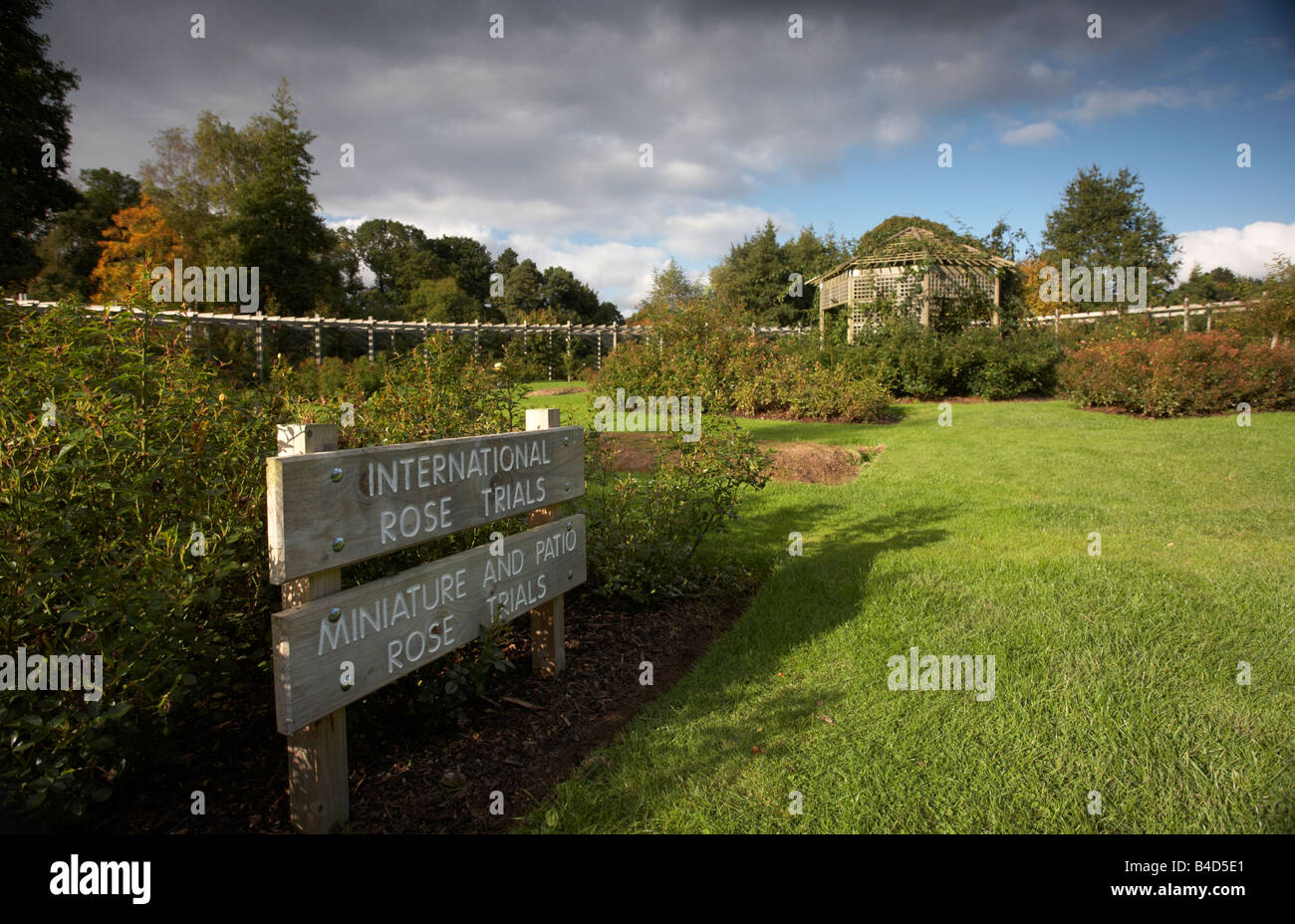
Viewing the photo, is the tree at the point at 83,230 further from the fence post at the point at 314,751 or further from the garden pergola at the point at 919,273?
the fence post at the point at 314,751

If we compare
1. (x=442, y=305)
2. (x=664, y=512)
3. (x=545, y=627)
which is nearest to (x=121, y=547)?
(x=545, y=627)

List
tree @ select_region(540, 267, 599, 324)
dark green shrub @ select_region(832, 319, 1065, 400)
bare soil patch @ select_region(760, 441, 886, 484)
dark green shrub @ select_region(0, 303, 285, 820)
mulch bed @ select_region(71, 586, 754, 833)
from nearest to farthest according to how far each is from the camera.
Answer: dark green shrub @ select_region(0, 303, 285, 820) < mulch bed @ select_region(71, 586, 754, 833) < bare soil patch @ select_region(760, 441, 886, 484) < dark green shrub @ select_region(832, 319, 1065, 400) < tree @ select_region(540, 267, 599, 324)

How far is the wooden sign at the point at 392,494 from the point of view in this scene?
2119 mm

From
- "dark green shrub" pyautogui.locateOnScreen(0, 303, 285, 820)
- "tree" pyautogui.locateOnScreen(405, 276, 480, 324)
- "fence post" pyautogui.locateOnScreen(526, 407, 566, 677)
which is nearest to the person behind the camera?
"dark green shrub" pyautogui.locateOnScreen(0, 303, 285, 820)

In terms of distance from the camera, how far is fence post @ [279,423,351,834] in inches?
89.0

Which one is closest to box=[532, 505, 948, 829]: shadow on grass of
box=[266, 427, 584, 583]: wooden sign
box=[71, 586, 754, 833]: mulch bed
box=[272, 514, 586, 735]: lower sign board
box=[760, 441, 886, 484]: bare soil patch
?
box=[71, 586, 754, 833]: mulch bed

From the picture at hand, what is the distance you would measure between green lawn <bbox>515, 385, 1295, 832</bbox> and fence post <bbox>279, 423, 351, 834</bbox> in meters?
0.75

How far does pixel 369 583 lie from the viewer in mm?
2410

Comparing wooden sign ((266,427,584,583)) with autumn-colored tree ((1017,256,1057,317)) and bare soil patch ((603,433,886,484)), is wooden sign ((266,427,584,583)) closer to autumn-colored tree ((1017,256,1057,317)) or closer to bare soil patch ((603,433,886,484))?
bare soil patch ((603,433,886,484))

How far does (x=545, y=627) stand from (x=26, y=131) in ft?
110

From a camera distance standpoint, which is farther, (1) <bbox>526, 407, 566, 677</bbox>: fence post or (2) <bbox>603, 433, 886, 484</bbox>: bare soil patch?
(2) <bbox>603, 433, 886, 484</bbox>: bare soil patch

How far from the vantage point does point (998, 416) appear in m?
14.8

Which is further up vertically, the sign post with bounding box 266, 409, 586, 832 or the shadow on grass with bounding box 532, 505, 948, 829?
the sign post with bounding box 266, 409, 586, 832
